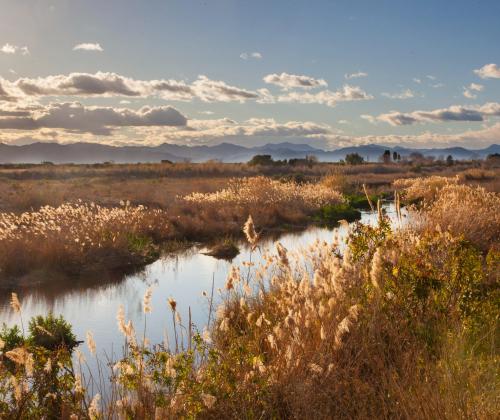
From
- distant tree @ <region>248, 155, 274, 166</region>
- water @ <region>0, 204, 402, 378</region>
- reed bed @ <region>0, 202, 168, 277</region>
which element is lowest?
water @ <region>0, 204, 402, 378</region>

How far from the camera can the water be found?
1016 centimetres

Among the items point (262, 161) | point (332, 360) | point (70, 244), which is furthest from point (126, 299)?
point (262, 161)

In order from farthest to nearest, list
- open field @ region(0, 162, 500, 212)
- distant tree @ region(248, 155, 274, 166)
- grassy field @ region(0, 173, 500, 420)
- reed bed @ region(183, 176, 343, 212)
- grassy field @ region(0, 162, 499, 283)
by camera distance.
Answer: distant tree @ region(248, 155, 274, 166)
open field @ region(0, 162, 500, 212)
reed bed @ region(183, 176, 343, 212)
grassy field @ region(0, 162, 499, 283)
grassy field @ region(0, 173, 500, 420)

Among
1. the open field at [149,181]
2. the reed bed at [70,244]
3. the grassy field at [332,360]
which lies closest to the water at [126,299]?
the reed bed at [70,244]

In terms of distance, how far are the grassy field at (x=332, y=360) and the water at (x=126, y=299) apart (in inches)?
70.7

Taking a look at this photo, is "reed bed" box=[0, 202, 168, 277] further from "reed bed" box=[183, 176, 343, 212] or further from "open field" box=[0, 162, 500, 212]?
"open field" box=[0, 162, 500, 212]

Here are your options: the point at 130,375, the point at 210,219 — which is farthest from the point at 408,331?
the point at 210,219

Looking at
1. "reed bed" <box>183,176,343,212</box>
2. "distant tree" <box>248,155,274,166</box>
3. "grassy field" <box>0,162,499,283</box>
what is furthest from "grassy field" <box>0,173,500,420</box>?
"distant tree" <box>248,155,274,166</box>

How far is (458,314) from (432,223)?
7.75 meters

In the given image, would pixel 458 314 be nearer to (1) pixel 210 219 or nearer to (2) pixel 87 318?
(2) pixel 87 318

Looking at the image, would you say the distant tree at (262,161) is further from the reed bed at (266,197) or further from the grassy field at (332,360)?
the grassy field at (332,360)

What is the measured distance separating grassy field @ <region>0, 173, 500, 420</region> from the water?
5.89ft

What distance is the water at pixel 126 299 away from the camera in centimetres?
1016

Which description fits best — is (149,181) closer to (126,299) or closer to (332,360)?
(126,299)
